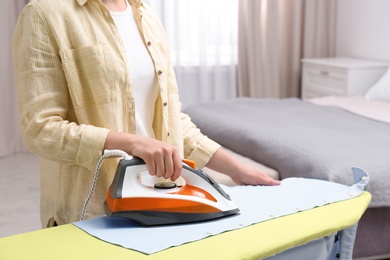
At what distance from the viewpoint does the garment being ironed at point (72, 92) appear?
3.68 ft

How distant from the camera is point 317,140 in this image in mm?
2580

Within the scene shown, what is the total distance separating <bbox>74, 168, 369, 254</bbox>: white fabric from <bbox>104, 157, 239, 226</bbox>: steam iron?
16 millimetres

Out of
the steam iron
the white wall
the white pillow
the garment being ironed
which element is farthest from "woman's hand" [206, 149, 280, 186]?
the white wall

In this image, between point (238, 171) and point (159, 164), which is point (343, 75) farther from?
point (159, 164)

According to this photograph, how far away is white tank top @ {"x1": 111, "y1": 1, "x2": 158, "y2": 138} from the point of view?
4.11ft

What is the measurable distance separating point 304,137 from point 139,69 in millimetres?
1497

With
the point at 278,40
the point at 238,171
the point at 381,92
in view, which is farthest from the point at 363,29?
the point at 238,171

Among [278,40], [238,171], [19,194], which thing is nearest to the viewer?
[238,171]

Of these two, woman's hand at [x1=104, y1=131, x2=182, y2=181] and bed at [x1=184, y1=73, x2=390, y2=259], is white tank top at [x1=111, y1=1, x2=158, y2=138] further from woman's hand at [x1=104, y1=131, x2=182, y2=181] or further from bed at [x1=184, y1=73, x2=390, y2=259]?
bed at [x1=184, y1=73, x2=390, y2=259]

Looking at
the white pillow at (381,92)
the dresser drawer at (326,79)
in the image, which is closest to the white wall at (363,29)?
the dresser drawer at (326,79)

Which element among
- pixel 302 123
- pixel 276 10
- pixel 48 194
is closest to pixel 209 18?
pixel 276 10

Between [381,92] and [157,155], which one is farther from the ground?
[157,155]

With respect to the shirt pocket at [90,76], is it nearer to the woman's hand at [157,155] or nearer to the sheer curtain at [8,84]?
the woman's hand at [157,155]

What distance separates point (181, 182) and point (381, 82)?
3.16 metres
